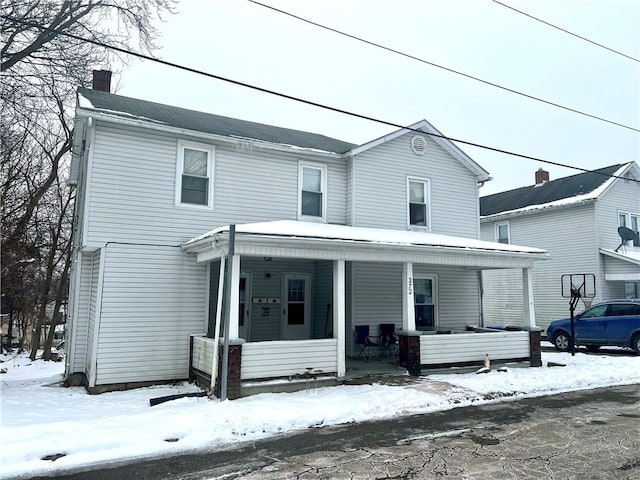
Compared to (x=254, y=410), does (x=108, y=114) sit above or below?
above

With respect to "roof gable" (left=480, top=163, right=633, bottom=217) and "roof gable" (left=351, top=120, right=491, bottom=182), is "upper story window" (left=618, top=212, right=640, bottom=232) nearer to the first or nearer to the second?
"roof gable" (left=480, top=163, right=633, bottom=217)

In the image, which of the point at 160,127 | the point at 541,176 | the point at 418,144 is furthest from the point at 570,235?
the point at 160,127

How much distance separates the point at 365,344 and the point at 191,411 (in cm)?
591

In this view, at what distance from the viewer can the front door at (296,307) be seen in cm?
1310

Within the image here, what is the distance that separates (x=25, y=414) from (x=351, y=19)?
9.18 meters

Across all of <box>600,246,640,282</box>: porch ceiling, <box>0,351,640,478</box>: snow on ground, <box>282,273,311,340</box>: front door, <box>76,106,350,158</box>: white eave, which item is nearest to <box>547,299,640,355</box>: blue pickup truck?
<box>0,351,640,478</box>: snow on ground

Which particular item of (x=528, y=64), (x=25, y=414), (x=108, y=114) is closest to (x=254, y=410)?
(x=25, y=414)

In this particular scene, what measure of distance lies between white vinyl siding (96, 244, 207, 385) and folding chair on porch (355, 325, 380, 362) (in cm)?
418

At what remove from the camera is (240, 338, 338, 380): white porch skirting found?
8.63 meters

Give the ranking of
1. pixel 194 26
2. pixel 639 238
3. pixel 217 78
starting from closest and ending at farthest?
1. pixel 217 78
2. pixel 194 26
3. pixel 639 238

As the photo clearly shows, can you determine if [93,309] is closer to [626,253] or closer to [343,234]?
[343,234]

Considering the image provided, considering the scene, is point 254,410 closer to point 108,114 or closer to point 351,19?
point 108,114

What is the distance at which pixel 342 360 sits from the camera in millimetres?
9562

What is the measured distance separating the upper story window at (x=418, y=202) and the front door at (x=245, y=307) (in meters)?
5.05
